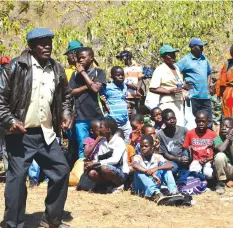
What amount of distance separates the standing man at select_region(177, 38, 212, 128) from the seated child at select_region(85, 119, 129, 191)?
6.04 feet

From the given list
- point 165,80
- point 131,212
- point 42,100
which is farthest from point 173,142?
point 42,100

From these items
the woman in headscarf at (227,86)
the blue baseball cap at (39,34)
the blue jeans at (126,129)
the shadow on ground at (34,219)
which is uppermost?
the blue baseball cap at (39,34)

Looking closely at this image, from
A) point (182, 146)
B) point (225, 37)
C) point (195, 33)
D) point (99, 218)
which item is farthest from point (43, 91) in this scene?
point (225, 37)

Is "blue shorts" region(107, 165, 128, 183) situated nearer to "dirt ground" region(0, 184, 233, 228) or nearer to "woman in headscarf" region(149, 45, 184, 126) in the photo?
"dirt ground" region(0, 184, 233, 228)

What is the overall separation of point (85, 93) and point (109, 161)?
1058mm

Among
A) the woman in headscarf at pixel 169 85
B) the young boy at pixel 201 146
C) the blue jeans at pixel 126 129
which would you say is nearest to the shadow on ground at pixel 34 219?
the young boy at pixel 201 146

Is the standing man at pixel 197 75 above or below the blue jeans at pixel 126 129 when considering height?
above

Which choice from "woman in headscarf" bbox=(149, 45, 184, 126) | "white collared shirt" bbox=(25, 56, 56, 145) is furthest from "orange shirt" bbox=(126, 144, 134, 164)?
"white collared shirt" bbox=(25, 56, 56, 145)

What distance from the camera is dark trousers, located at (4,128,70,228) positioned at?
5.16 m

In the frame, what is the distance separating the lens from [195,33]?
12.3m

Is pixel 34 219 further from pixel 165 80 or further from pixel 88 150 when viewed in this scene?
pixel 165 80

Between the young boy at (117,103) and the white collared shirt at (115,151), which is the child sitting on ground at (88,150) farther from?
the young boy at (117,103)

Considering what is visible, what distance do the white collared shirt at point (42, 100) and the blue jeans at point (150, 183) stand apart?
5.84 feet

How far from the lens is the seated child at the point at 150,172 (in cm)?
670
